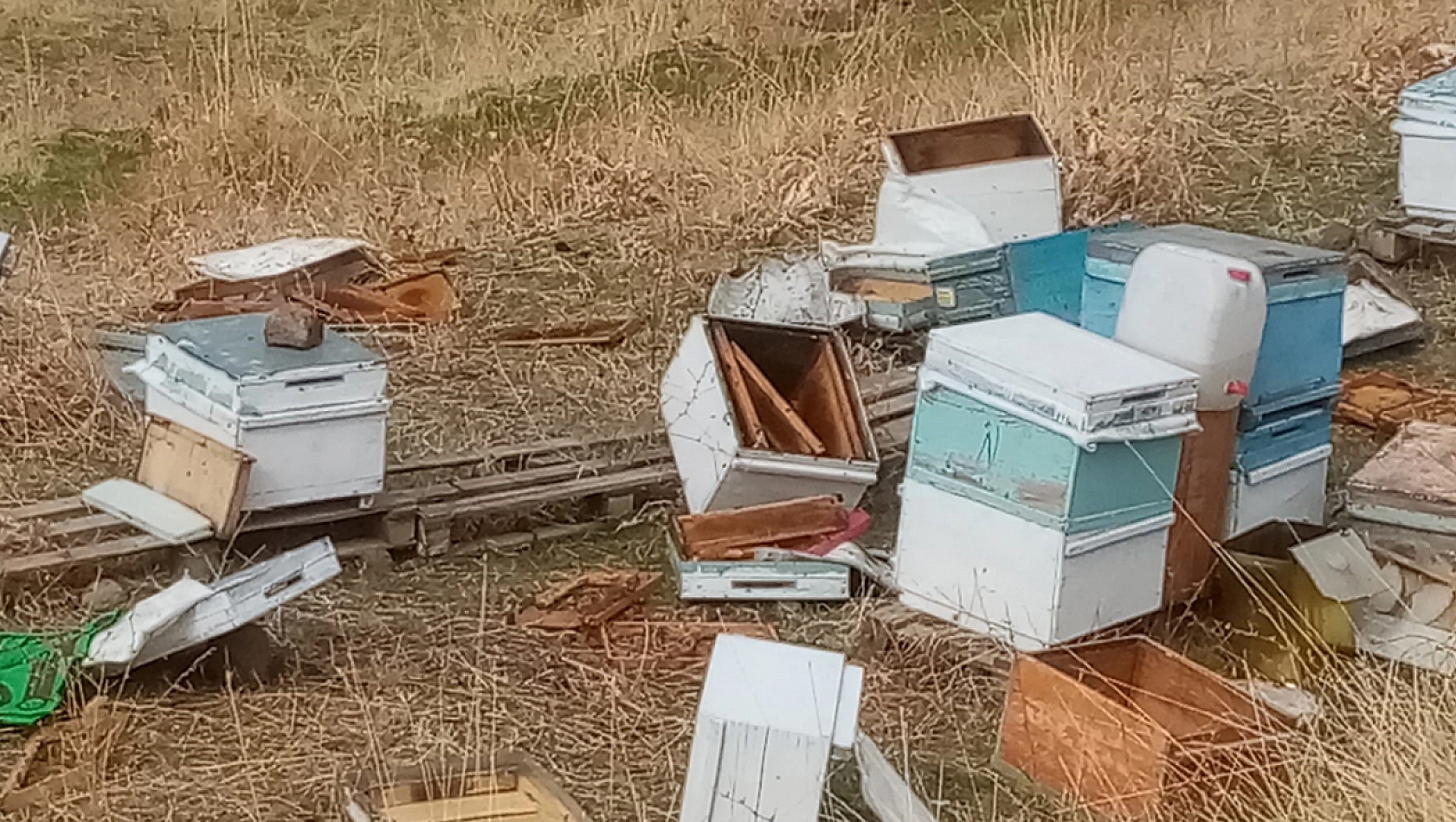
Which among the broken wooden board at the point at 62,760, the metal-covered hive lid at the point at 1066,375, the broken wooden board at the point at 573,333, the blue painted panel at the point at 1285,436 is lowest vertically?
the broken wooden board at the point at 62,760

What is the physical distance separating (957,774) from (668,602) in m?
A: 1.20

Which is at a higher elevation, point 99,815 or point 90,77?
point 90,77

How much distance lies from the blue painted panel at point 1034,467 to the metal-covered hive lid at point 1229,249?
657 millimetres

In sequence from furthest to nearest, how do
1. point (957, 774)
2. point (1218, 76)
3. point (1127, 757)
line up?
point (1218, 76), point (957, 774), point (1127, 757)

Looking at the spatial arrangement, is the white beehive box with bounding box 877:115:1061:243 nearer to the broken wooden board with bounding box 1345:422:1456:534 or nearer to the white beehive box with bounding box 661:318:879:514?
the white beehive box with bounding box 661:318:879:514

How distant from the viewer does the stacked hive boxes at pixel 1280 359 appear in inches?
179

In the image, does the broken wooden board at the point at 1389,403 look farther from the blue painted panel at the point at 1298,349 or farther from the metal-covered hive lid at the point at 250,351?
the metal-covered hive lid at the point at 250,351

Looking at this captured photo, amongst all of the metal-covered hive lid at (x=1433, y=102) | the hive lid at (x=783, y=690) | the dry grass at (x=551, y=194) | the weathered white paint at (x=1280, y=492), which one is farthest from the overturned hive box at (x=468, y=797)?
the metal-covered hive lid at (x=1433, y=102)

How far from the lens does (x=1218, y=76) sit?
367 inches

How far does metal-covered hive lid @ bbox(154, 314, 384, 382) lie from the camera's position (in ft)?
14.5

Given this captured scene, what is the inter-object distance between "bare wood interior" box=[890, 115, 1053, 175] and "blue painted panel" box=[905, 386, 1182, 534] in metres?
2.49

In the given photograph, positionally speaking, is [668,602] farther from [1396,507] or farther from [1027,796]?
[1396,507]

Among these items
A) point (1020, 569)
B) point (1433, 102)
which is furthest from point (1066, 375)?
point (1433, 102)

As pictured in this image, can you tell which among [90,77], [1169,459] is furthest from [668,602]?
[90,77]
